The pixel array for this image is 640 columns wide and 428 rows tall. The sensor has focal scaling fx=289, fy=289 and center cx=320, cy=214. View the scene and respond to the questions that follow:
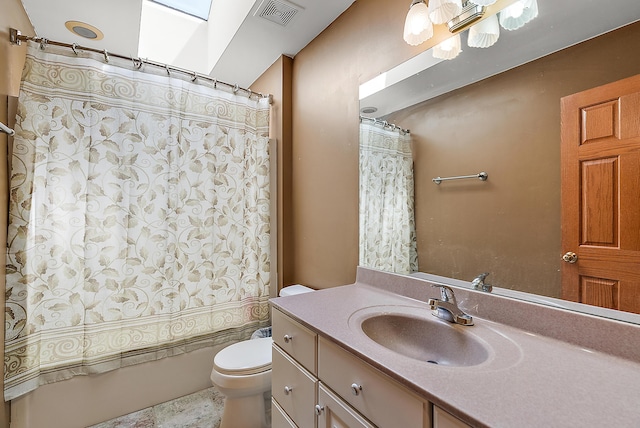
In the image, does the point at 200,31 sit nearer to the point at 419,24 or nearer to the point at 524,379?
the point at 419,24

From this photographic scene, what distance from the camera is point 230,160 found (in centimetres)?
211

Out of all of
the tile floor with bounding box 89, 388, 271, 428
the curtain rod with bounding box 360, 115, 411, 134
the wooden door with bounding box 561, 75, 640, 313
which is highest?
the curtain rod with bounding box 360, 115, 411, 134

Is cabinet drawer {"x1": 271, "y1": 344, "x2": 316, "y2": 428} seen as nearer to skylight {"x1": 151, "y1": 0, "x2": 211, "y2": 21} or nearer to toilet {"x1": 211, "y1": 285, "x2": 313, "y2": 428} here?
toilet {"x1": 211, "y1": 285, "x2": 313, "y2": 428}

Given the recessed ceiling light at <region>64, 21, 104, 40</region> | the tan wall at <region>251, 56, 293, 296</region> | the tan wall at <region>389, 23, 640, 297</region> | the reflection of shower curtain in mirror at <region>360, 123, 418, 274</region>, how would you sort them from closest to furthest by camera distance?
the tan wall at <region>389, 23, 640, 297</region>, the reflection of shower curtain in mirror at <region>360, 123, 418, 274</region>, the recessed ceiling light at <region>64, 21, 104, 40</region>, the tan wall at <region>251, 56, 293, 296</region>

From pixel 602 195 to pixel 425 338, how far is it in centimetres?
70

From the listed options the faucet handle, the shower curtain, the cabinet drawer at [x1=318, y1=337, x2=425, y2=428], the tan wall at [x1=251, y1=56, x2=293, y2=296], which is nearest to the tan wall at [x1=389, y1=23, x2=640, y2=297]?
the faucet handle

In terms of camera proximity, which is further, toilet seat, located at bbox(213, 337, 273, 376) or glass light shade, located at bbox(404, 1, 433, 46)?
toilet seat, located at bbox(213, 337, 273, 376)

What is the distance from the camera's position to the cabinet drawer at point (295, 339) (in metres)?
1.01

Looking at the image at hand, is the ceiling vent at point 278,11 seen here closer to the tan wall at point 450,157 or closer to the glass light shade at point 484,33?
the tan wall at point 450,157

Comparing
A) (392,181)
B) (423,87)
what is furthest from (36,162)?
(423,87)

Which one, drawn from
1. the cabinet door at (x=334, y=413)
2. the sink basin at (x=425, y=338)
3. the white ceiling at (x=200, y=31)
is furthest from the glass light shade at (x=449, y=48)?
the cabinet door at (x=334, y=413)

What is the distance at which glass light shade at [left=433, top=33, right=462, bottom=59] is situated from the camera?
1184 millimetres

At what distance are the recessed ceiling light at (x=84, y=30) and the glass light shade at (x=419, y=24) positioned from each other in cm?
210

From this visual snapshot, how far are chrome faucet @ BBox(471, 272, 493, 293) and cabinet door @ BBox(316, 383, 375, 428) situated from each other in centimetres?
62
